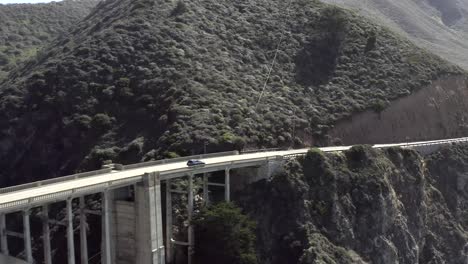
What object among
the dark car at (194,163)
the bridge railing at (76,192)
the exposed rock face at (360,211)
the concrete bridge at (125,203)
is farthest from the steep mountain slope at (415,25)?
the bridge railing at (76,192)

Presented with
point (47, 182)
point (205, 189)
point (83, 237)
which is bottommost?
point (83, 237)

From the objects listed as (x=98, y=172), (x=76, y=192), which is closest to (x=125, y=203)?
(x=98, y=172)

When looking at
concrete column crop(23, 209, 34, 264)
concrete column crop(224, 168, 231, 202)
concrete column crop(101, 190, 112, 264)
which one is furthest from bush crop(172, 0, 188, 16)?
concrete column crop(23, 209, 34, 264)

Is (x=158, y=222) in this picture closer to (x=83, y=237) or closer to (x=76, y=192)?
(x=83, y=237)

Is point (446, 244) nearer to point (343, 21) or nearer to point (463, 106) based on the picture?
point (463, 106)

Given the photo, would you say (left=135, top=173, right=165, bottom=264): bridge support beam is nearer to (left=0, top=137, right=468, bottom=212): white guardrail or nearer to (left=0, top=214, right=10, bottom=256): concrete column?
(left=0, top=137, right=468, bottom=212): white guardrail
